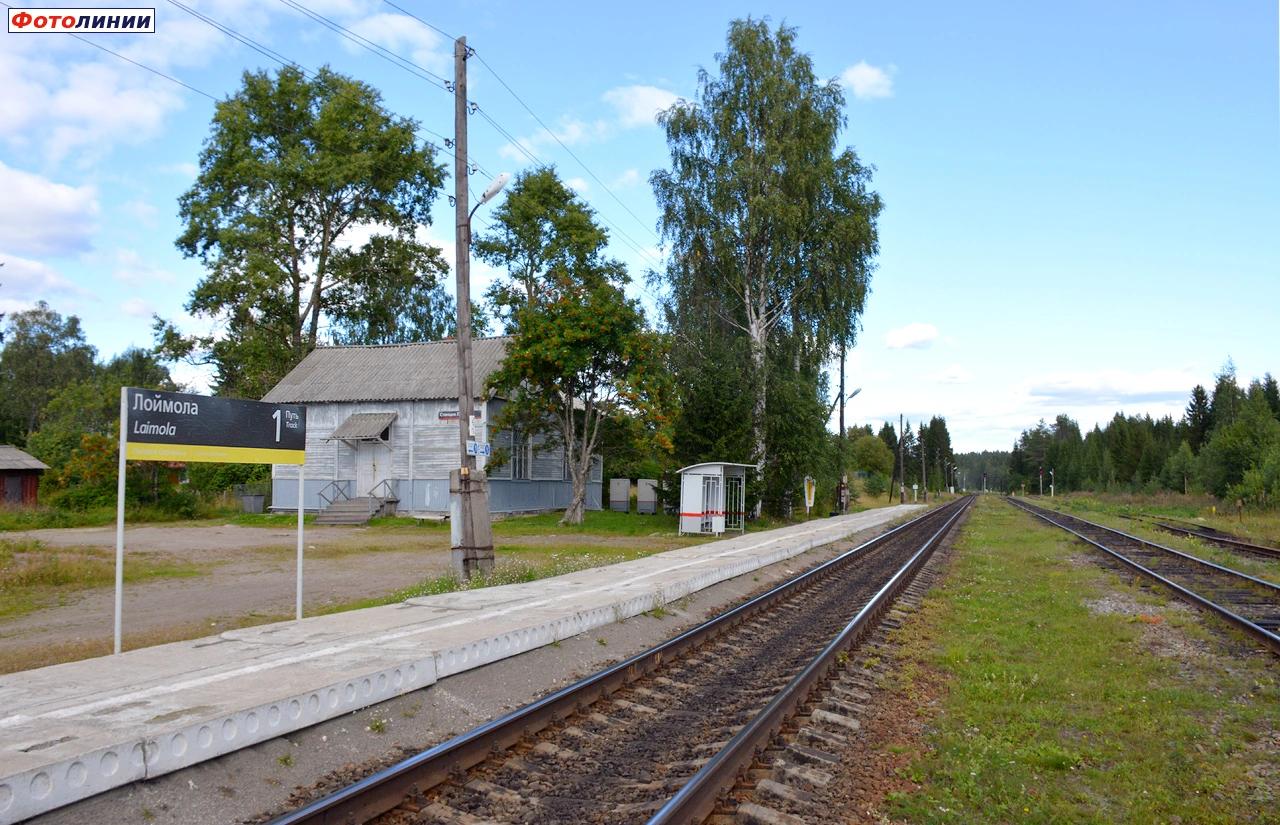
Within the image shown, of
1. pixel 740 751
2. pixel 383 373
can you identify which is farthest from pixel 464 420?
pixel 383 373

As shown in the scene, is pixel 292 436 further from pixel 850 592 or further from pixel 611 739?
pixel 850 592

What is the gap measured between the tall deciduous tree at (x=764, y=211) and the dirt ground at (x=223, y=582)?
13.3 metres

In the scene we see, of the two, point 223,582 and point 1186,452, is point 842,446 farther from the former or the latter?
point 1186,452

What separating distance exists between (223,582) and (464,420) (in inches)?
234

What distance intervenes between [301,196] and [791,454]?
2752 cm

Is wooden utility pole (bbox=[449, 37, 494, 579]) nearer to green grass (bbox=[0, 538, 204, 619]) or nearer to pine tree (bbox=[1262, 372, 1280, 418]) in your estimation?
green grass (bbox=[0, 538, 204, 619])

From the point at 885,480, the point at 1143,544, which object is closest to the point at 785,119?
the point at 1143,544

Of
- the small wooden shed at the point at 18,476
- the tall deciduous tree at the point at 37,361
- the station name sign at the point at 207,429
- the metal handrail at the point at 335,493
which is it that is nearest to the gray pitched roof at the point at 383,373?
the metal handrail at the point at 335,493

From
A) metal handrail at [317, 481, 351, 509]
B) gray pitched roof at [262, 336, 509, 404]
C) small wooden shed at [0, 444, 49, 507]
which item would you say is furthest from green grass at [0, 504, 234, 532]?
small wooden shed at [0, 444, 49, 507]

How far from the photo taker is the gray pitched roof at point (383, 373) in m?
37.6

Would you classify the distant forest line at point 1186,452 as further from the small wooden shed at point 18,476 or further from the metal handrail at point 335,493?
the small wooden shed at point 18,476

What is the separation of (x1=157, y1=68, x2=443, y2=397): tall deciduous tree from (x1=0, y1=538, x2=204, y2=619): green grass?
25298mm

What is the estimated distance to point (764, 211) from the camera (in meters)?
34.6

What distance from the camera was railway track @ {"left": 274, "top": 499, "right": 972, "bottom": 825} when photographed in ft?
17.4
